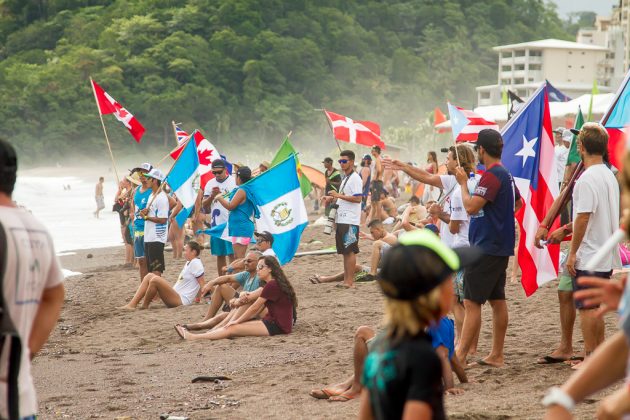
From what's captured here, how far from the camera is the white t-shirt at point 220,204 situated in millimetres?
12203

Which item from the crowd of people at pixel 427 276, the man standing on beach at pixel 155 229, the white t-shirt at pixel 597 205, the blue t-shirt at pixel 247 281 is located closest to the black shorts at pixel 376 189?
the crowd of people at pixel 427 276

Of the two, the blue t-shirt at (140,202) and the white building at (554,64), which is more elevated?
the white building at (554,64)

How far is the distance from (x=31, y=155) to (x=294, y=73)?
2483cm

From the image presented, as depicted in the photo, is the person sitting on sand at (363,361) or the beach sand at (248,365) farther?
the beach sand at (248,365)

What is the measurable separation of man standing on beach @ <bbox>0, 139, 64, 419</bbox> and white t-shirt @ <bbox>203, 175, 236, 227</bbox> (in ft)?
27.4

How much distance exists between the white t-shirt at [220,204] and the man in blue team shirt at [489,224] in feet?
17.8

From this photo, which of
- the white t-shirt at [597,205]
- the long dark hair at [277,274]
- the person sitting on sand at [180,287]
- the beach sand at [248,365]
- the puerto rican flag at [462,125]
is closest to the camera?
the white t-shirt at [597,205]

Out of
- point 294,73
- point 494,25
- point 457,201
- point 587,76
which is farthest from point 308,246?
point 494,25

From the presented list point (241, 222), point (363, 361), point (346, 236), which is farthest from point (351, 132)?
point (363, 361)

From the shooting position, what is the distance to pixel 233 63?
3504 inches

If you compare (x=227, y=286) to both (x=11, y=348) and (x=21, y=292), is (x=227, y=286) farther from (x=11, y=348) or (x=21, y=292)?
(x=11, y=348)

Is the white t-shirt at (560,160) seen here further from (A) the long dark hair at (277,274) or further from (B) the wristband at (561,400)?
(B) the wristband at (561,400)

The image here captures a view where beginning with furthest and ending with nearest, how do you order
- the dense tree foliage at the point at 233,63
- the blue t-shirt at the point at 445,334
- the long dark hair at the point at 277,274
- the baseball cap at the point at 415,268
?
the dense tree foliage at the point at 233,63 → the long dark hair at the point at 277,274 → the blue t-shirt at the point at 445,334 → the baseball cap at the point at 415,268

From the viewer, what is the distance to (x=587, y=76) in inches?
3826
